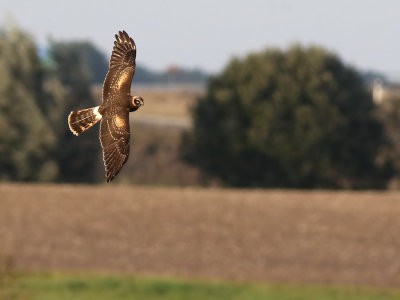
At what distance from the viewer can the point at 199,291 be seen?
265 feet

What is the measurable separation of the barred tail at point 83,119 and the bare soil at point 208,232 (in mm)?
72750

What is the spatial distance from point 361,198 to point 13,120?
79460 millimetres

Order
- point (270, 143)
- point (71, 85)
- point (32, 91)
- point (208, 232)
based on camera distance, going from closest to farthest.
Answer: point (71, 85) < point (32, 91) < point (270, 143) < point (208, 232)

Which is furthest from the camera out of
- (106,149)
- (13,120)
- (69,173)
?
(69,173)

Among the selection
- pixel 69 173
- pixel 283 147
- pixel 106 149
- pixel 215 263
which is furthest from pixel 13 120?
pixel 69 173

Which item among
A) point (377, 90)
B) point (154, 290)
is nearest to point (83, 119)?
point (377, 90)

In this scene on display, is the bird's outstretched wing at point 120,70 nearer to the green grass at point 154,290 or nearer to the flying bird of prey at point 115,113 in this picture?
the flying bird of prey at point 115,113

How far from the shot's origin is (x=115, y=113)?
2.79m

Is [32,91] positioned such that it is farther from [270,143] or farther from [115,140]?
[270,143]

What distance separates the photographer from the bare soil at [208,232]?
7744cm

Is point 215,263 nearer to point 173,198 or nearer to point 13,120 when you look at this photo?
point 173,198

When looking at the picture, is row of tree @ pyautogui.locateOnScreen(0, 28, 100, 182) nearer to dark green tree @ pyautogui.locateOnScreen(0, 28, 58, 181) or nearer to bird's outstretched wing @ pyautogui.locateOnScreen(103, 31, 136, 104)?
dark green tree @ pyautogui.locateOnScreen(0, 28, 58, 181)

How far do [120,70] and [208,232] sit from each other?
81.5 metres

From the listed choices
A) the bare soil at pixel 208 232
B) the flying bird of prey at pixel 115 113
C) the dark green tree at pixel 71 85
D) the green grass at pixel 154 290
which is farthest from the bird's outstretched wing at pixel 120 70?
the bare soil at pixel 208 232
